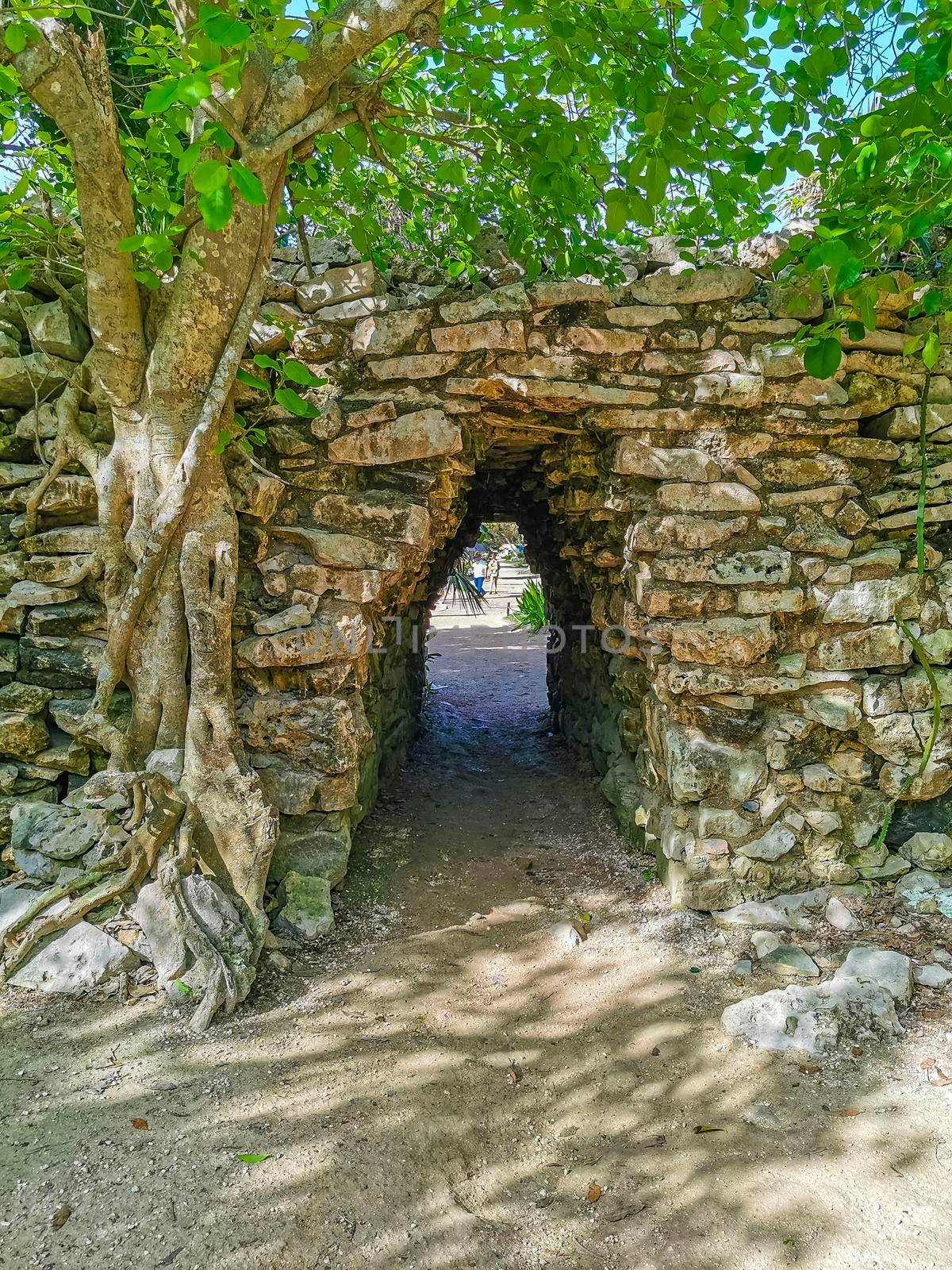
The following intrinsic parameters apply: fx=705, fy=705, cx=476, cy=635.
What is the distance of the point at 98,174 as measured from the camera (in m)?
2.36

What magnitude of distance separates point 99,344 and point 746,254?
8.68ft

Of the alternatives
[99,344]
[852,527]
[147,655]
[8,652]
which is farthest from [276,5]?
[852,527]

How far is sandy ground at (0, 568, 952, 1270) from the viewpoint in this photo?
166 cm

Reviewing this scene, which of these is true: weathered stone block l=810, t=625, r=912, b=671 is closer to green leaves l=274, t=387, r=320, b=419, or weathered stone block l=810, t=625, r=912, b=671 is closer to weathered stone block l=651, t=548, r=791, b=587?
weathered stone block l=651, t=548, r=791, b=587

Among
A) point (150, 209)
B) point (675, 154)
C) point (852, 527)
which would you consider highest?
point (150, 209)

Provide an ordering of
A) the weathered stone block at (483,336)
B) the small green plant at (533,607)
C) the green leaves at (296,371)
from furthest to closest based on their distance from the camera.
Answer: the small green plant at (533,607) < the weathered stone block at (483,336) < the green leaves at (296,371)

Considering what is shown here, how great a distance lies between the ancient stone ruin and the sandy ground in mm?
543

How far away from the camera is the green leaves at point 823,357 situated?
225 centimetres

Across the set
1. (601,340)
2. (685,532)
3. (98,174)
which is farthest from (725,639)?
(98,174)

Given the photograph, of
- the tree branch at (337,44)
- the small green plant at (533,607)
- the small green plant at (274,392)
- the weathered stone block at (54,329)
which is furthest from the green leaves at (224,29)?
the small green plant at (533,607)

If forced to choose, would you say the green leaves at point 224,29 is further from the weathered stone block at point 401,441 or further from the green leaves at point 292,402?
the weathered stone block at point 401,441

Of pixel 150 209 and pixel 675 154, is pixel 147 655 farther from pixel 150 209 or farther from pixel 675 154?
pixel 675 154

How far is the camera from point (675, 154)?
221 centimetres

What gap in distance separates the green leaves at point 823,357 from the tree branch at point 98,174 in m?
2.36
